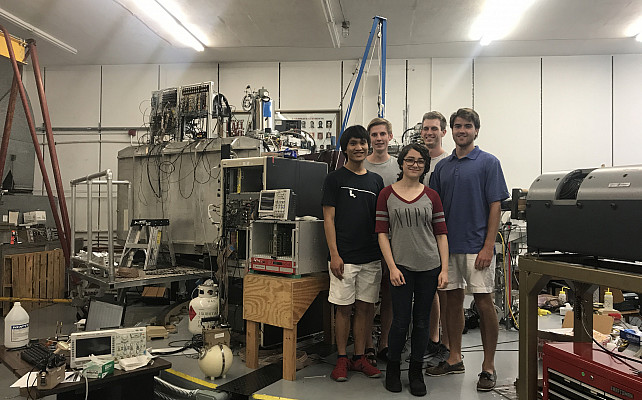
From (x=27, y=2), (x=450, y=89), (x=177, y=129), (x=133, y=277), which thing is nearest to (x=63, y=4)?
(x=27, y=2)

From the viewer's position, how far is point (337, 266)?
3.01 m

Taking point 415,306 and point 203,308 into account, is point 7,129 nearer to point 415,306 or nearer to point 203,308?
point 203,308

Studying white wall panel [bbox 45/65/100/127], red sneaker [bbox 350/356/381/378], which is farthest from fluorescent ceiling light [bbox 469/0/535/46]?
white wall panel [bbox 45/65/100/127]

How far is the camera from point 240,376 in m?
3.08

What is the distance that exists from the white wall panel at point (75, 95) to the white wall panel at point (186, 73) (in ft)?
4.24

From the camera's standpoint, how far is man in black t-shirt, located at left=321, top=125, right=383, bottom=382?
9.96ft

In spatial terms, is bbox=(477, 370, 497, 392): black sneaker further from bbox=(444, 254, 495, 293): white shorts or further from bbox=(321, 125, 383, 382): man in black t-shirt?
bbox=(321, 125, 383, 382): man in black t-shirt

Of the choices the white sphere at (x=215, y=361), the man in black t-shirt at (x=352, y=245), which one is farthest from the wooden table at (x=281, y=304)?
A: the white sphere at (x=215, y=361)

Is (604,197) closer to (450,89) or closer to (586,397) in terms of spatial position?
(586,397)

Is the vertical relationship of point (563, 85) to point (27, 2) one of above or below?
below

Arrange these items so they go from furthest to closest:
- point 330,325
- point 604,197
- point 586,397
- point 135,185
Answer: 1. point 135,185
2. point 330,325
3. point 586,397
4. point 604,197

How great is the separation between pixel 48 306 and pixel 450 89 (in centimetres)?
708

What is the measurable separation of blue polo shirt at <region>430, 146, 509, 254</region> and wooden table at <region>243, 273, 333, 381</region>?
103 centimetres

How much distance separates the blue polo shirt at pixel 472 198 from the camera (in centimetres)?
290
